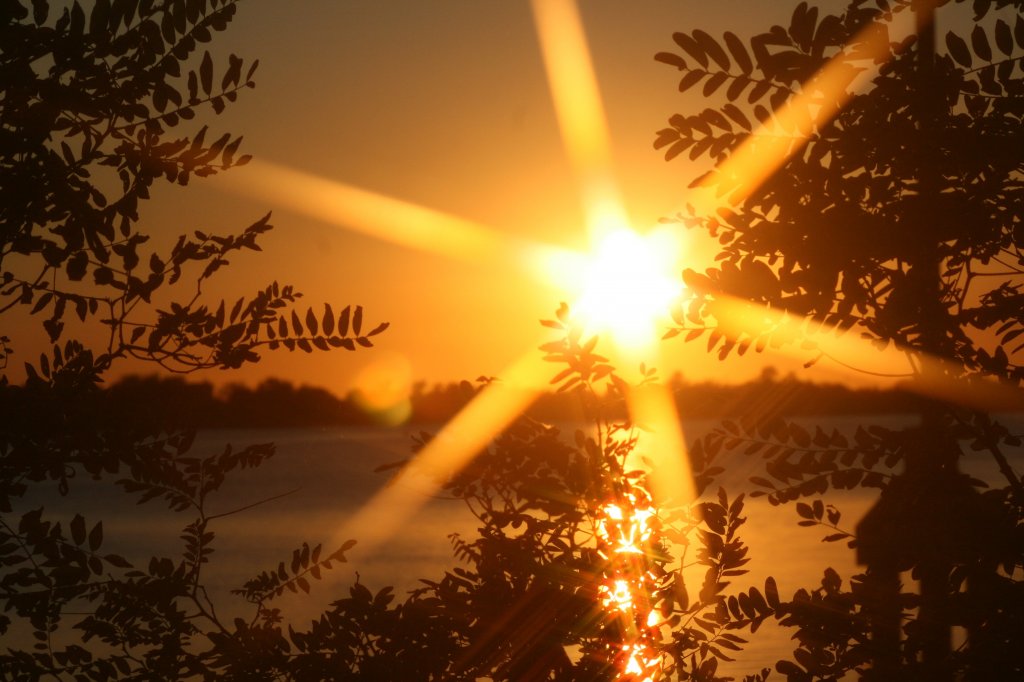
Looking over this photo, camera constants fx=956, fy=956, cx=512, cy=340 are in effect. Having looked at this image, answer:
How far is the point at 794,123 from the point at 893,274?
1.99ft

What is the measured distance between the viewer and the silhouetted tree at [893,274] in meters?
2.90

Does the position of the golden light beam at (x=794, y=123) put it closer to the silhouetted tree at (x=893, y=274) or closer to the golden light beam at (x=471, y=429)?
the silhouetted tree at (x=893, y=274)

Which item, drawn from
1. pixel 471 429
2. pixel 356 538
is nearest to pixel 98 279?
pixel 471 429

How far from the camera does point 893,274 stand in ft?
10.5

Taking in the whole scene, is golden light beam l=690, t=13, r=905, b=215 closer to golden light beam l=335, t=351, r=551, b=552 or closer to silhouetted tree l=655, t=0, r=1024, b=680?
silhouetted tree l=655, t=0, r=1024, b=680

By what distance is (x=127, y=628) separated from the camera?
3.56 m

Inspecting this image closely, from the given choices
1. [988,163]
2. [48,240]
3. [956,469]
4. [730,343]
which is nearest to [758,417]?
[730,343]

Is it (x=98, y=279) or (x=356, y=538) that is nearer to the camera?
(x=98, y=279)

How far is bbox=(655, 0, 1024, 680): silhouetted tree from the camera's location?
2.90 meters

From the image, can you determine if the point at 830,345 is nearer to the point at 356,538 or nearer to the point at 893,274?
the point at 893,274

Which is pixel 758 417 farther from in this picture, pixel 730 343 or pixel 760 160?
pixel 760 160

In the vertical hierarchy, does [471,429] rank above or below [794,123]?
below

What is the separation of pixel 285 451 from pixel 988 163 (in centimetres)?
6253

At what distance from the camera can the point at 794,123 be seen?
127 inches
